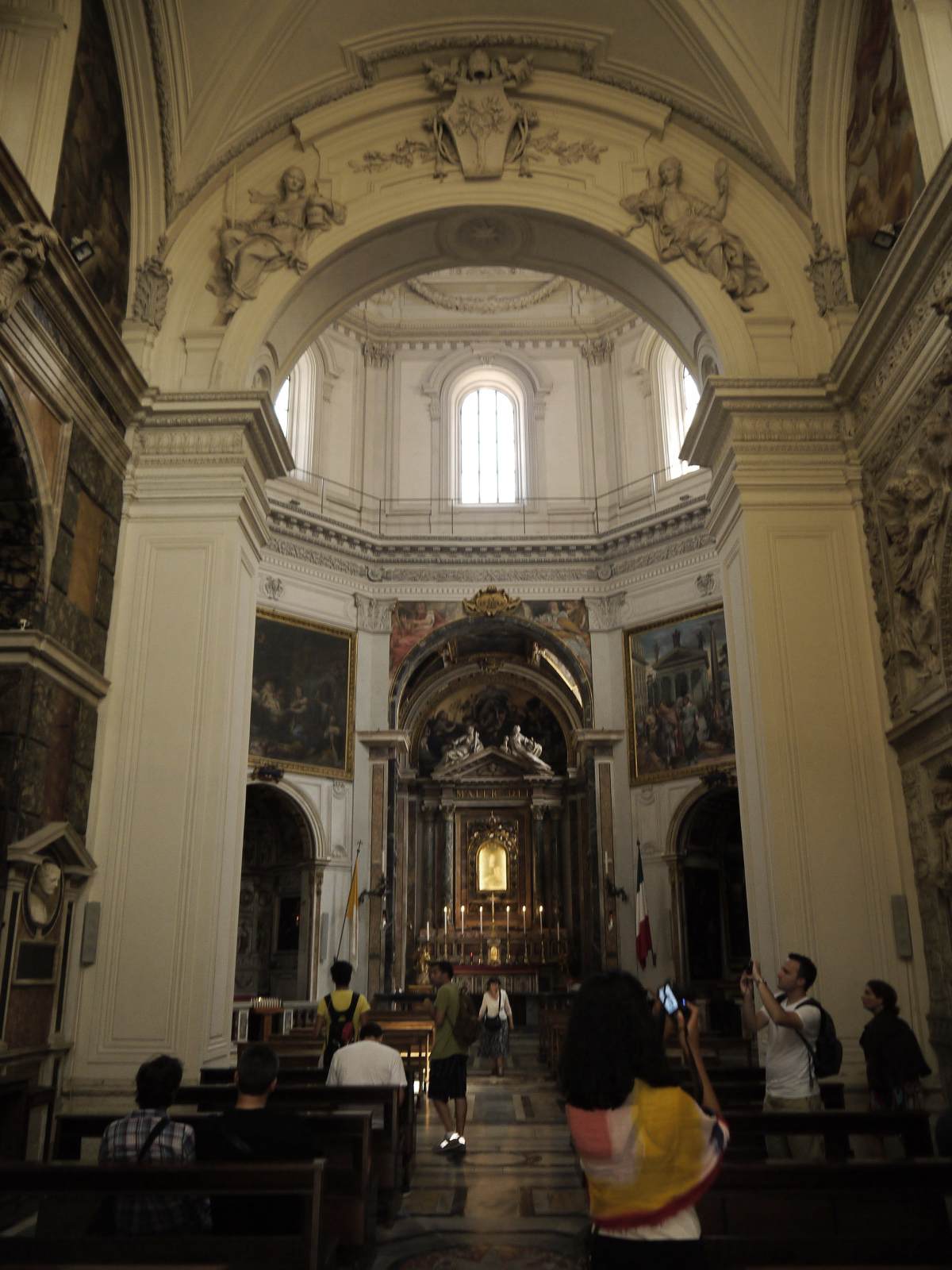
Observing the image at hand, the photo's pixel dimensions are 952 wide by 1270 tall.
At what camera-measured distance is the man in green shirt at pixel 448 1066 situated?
30.8 feet

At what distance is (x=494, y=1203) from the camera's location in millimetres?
7383

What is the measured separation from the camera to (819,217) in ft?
36.0

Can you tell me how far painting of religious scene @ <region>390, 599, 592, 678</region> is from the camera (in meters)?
22.5

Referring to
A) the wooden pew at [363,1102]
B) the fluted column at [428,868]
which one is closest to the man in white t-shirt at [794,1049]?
the wooden pew at [363,1102]

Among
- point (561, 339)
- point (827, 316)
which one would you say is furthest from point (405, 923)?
point (827, 316)

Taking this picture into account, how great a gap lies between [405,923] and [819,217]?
16.4 meters

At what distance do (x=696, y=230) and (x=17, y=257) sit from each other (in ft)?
23.1

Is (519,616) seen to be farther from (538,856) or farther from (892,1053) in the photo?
(892,1053)

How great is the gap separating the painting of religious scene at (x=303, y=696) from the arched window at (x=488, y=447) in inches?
186

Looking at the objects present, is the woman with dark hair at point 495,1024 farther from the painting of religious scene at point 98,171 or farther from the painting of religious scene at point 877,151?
the painting of religious scene at point 877,151

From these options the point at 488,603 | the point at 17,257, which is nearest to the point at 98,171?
the point at 17,257

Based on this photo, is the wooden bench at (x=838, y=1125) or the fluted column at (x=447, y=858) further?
the fluted column at (x=447, y=858)

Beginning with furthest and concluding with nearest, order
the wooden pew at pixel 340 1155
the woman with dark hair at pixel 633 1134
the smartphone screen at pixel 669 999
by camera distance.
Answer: the wooden pew at pixel 340 1155 < the smartphone screen at pixel 669 999 < the woman with dark hair at pixel 633 1134

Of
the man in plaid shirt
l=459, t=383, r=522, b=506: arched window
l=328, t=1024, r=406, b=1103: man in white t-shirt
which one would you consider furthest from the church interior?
l=459, t=383, r=522, b=506: arched window
